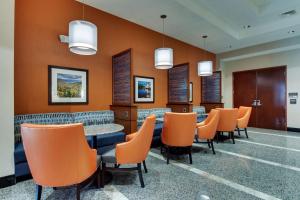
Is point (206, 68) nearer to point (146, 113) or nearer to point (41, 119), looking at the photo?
point (146, 113)

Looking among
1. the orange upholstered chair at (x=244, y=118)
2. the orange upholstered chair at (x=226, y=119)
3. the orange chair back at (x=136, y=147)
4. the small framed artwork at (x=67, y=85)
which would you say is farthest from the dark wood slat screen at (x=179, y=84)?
the orange chair back at (x=136, y=147)

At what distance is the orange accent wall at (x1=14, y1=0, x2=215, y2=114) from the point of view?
10.4ft

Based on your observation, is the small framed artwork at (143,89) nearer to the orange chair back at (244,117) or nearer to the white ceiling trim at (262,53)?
the orange chair back at (244,117)

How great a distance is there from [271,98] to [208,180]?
→ 581cm

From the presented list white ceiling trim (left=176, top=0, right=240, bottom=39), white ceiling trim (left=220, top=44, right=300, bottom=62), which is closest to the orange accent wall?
white ceiling trim (left=176, top=0, right=240, bottom=39)

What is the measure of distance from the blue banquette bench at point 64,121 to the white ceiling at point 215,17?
2.56 metres

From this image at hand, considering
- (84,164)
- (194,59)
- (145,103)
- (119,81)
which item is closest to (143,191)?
(84,164)

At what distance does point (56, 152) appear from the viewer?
1667 millimetres

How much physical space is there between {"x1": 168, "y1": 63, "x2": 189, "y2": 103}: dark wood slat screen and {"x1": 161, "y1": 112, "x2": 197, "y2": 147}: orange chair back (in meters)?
1.93

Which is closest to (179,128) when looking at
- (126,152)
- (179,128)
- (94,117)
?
(179,128)

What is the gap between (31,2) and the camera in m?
3.27

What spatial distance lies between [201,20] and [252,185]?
405cm

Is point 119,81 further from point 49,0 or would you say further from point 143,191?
point 143,191

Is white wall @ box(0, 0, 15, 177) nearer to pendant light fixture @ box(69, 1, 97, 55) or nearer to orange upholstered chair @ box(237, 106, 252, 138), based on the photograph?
pendant light fixture @ box(69, 1, 97, 55)
